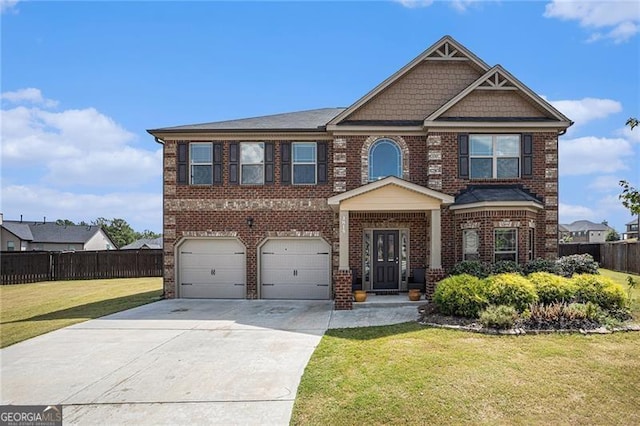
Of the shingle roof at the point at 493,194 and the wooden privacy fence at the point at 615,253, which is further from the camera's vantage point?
the wooden privacy fence at the point at 615,253

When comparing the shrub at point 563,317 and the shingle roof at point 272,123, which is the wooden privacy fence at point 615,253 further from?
the shingle roof at point 272,123

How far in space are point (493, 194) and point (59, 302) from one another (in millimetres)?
16127

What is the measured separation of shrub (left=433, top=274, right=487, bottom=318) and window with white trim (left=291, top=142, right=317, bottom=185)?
20.7ft

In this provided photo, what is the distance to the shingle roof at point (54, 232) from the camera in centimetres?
4153

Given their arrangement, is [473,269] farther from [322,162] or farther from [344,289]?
[322,162]

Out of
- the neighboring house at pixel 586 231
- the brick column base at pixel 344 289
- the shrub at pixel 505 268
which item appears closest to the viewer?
the shrub at pixel 505 268

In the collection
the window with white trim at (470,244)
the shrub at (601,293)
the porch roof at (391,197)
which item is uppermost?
the porch roof at (391,197)

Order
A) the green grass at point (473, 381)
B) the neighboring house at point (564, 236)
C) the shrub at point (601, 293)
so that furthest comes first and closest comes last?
the neighboring house at point (564, 236)
the shrub at point (601, 293)
the green grass at point (473, 381)

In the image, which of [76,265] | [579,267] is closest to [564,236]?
[579,267]

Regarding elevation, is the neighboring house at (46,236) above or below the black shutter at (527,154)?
below

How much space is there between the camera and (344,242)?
12.1 m

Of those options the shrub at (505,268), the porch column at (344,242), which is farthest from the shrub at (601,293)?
the porch column at (344,242)

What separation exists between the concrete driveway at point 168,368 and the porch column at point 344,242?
1731mm

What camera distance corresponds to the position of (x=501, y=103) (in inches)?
536
